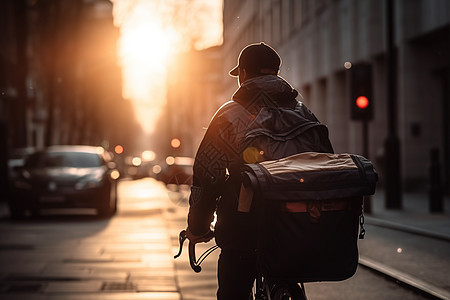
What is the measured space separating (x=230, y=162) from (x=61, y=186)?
13.6m

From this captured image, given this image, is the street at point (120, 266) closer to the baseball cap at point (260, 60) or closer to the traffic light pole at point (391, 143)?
the baseball cap at point (260, 60)

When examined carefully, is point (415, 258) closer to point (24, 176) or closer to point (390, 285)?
point (390, 285)

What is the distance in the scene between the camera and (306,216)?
3.39 meters

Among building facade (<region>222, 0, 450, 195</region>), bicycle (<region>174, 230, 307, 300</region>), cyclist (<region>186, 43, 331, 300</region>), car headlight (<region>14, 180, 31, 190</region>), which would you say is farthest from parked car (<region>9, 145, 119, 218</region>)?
cyclist (<region>186, 43, 331, 300</region>)

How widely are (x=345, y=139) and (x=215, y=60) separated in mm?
61224

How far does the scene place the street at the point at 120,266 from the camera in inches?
294

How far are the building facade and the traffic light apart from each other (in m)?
0.72

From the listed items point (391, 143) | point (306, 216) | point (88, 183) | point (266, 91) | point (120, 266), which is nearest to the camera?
point (306, 216)

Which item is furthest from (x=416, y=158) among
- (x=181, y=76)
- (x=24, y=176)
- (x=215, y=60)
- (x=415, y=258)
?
(x=215, y=60)

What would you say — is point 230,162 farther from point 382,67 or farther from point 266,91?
point 382,67

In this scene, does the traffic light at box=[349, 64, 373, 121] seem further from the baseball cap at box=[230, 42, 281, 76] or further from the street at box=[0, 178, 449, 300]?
the baseball cap at box=[230, 42, 281, 76]

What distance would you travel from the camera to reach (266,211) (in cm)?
343

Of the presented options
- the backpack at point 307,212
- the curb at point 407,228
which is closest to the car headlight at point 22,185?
the curb at point 407,228

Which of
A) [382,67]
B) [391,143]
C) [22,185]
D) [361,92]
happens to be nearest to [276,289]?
[22,185]
